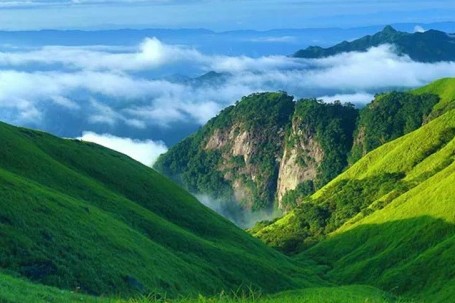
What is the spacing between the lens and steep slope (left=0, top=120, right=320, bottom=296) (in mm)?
50219

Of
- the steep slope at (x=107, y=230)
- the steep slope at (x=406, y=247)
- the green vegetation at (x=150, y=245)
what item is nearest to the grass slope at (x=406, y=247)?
the steep slope at (x=406, y=247)

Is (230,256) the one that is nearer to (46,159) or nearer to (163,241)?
(163,241)

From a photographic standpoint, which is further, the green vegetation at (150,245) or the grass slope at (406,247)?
the grass slope at (406,247)

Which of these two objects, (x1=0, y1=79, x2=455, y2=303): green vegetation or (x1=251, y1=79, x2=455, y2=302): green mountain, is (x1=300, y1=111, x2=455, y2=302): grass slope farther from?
(x1=0, y1=79, x2=455, y2=303): green vegetation

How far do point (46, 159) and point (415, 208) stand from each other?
267 ft

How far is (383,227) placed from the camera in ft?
463

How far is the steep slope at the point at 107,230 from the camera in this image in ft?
165

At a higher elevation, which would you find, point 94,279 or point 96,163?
point 96,163

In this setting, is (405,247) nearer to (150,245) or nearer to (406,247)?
Result: (406,247)

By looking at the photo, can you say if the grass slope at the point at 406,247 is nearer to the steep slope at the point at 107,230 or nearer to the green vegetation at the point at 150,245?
the green vegetation at the point at 150,245

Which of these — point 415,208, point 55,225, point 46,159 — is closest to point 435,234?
point 415,208

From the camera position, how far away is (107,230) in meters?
61.8

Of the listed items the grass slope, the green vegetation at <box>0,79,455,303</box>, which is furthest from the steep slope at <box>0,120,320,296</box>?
the grass slope

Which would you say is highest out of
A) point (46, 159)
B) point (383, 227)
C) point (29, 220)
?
point (46, 159)
